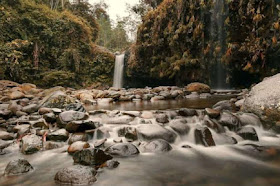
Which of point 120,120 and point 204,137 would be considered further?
point 120,120

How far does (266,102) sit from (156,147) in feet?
8.92

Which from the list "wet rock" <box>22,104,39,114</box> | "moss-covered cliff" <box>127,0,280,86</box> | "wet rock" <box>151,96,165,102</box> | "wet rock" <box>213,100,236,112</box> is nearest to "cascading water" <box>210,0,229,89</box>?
"moss-covered cliff" <box>127,0,280,86</box>

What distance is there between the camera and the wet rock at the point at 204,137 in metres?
3.49

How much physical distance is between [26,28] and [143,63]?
10114mm

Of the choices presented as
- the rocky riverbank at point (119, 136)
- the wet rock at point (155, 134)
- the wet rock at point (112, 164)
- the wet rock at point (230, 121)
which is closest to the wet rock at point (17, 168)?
the rocky riverbank at point (119, 136)

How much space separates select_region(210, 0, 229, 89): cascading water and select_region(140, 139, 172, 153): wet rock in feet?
34.6

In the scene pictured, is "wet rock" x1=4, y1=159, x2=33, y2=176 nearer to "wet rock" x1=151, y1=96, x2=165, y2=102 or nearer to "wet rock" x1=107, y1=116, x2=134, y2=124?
"wet rock" x1=107, y1=116, x2=134, y2=124

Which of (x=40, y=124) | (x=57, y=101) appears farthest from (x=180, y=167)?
(x=57, y=101)

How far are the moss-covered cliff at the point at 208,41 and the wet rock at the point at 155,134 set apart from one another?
29.6 ft

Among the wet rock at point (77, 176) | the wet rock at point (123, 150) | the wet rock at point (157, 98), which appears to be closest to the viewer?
the wet rock at point (77, 176)

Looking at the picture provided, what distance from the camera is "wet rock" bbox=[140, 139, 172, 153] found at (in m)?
3.26

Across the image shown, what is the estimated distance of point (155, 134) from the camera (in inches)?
144

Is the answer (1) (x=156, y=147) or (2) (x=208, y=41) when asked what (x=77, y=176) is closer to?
(1) (x=156, y=147)

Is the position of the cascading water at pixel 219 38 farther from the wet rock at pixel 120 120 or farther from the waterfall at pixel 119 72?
the wet rock at pixel 120 120
